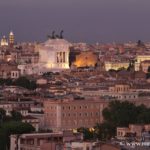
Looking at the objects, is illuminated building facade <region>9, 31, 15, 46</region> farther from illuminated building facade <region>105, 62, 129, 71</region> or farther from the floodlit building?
the floodlit building

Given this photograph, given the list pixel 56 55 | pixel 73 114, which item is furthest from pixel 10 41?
pixel 73 114

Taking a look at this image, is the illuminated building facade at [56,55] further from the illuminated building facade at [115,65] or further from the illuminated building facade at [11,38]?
the illuminated building facade at [11,38]

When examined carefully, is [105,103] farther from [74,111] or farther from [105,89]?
[105,89]

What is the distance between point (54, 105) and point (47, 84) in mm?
17173

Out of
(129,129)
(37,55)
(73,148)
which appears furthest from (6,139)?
(37,55)

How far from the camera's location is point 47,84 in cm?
5206

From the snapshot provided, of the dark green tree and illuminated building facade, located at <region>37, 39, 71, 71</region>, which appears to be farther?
illuminated building facade, located at <region>37, 39, 71, 71</region>

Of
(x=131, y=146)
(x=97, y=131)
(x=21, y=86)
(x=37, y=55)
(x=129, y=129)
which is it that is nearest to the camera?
(x=131, y=146)

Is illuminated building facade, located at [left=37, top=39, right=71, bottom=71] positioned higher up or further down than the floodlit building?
higher up

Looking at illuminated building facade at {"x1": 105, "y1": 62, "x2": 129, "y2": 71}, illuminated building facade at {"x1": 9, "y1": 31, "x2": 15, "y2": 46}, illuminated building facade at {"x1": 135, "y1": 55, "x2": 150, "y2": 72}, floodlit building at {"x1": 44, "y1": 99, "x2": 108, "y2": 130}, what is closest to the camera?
floodlit building at {"x1": 44, "y1": 99, "x2": 108, "y2": 130}

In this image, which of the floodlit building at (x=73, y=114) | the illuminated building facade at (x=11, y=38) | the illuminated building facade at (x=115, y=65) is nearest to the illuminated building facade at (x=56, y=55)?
the illuminated building facade at (x=115, y=65)

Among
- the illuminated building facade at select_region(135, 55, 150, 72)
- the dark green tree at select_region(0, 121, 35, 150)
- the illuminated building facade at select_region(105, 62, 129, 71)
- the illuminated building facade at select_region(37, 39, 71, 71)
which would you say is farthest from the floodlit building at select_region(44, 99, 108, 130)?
the illuminated building facade at select_region(105, 62, 129, 71)

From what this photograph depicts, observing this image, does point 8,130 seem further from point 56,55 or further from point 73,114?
point 56,55

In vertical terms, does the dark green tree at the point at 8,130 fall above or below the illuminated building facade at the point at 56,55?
below
